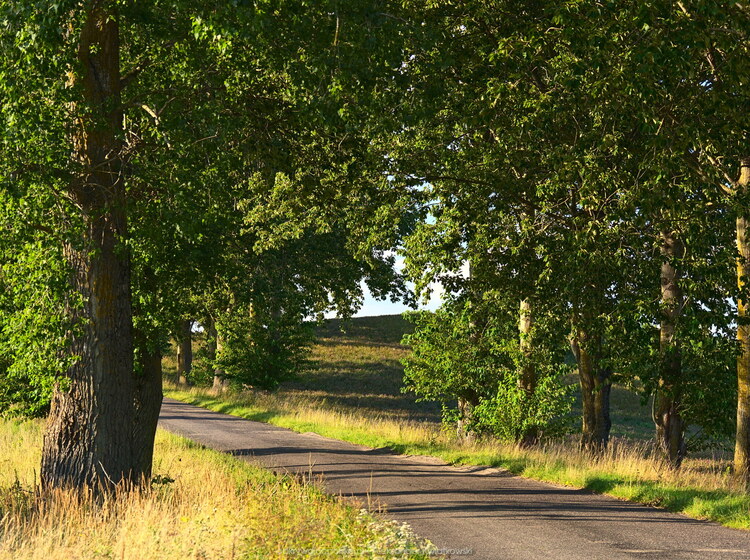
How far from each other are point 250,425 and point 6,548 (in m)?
Result: 17.8

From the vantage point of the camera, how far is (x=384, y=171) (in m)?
16.5

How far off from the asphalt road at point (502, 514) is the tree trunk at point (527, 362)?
330cm

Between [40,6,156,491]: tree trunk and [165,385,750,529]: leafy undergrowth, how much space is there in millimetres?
7749

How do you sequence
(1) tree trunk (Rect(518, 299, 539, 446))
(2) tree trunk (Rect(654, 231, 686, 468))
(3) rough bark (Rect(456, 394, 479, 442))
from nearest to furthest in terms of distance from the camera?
(2) tree trunk (Rect(654, 231, 686, 468)) → (1) tree trunk (Rect(518, 299, 539, 446)) → (3) rough bark (Rect(456, 394, 479, 442))

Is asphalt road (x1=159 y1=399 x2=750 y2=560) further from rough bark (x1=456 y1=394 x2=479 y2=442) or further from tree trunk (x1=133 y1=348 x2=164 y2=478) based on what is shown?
rough bark (x1=456 y1=394 x2=479 y2=442)

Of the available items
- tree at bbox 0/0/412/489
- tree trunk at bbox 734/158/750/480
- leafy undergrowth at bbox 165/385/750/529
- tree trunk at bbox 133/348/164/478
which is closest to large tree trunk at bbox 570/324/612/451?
leafy undergrowth at bbox 165/385/750/529

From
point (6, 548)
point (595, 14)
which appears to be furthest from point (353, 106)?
point (6, 548)

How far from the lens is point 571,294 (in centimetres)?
1434

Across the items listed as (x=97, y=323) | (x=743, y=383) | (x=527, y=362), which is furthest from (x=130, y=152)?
(x=527, y=362)

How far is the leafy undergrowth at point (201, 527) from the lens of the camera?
25.0 ft

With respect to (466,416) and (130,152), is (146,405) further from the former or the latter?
(466,416)

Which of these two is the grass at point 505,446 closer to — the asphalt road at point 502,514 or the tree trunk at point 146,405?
the asphalt road at point 502,514

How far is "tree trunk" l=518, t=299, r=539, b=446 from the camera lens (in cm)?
1810

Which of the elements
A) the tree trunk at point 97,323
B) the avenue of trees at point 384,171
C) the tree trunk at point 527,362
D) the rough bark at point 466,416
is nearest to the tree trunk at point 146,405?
the avenue of trees at point 384,171
